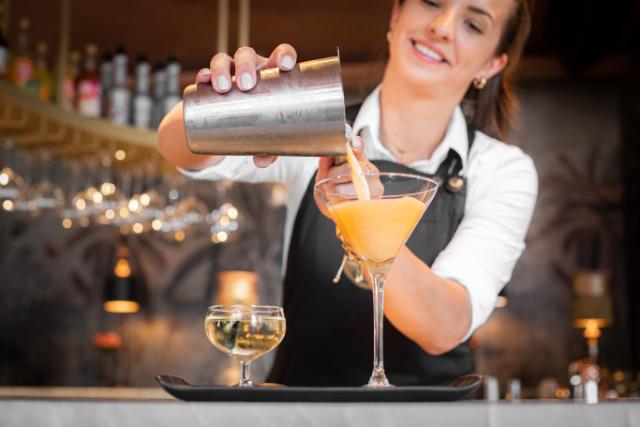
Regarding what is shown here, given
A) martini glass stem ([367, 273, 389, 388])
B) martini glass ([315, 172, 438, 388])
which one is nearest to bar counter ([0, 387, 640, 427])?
martini glass stem ([367, 273, 389, 388])

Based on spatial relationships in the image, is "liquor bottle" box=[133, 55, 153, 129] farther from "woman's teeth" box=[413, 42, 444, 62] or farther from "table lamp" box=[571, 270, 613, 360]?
"table lamp" box=[571, 270, 613, 360]

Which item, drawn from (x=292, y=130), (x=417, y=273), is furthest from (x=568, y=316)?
(x=292, y=130)

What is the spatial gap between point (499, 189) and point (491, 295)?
0.31 metres

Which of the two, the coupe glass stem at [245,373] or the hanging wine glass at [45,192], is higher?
the hanging wine glass at [45,192]

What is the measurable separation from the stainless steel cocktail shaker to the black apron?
0.86 meters

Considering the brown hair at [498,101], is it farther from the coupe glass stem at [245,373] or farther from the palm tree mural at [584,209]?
the palm tree mural at [584,209]

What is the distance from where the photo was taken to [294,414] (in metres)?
0.71

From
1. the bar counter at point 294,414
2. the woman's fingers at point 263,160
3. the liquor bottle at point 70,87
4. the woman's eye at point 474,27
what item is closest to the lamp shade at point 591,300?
the liquor bottle at point 70,87

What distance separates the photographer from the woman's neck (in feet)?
6.35

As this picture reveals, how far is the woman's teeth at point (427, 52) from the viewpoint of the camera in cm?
182

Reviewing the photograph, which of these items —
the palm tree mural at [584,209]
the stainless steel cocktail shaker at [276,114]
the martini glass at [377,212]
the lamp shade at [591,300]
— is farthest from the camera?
the palm tree mural at [584,209]

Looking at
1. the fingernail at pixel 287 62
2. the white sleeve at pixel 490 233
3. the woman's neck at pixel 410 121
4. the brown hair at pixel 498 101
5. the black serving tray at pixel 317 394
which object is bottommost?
the black serving tray at pixel 317 394

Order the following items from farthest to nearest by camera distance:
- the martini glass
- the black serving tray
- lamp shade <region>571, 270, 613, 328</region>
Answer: lamp shade <region>571, 270, 613, 328</region> < the martini glass < the black serving tray

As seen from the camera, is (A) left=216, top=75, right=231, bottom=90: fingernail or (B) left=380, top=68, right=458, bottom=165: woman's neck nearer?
(A) left=216, top=75, right=231, bottom=90: fingernail
